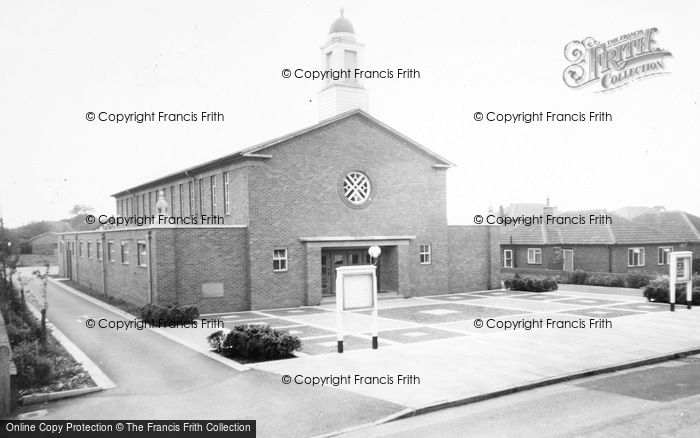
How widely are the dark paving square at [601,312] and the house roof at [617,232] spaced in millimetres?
20624

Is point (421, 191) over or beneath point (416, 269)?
over

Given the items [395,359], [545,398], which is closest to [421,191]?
[395,359]

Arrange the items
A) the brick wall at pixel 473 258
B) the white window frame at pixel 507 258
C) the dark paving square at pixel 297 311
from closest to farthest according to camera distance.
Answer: the dark paving square at pixel 297 311
the brick wall at pixel 473 258
the white window frame at pixel 507 258

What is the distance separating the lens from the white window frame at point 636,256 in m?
42.4

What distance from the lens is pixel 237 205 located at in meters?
26.2

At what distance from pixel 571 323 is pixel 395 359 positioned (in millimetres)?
8231

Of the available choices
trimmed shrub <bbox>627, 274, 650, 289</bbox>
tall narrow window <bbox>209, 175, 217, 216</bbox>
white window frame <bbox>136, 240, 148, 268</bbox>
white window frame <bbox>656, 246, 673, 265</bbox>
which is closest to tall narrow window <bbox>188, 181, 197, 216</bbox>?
tall narrow window <bbox>209, 175, 217, 216</bbox>

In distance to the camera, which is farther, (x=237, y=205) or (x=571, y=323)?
(x=237, y=205)

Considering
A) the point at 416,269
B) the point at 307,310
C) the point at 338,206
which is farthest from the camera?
the point at 416,269

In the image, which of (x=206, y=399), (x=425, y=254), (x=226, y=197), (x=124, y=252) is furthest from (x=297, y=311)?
(x=206, y=399)

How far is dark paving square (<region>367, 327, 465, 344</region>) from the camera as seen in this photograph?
55.5 feet

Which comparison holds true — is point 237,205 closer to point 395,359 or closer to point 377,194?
point 377,194

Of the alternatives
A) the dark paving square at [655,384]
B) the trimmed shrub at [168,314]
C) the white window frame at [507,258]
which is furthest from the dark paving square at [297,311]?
the white window frame at [507,258]

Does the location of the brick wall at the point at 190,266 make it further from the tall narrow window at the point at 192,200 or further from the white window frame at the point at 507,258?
the white window frame at the point at 507,258
